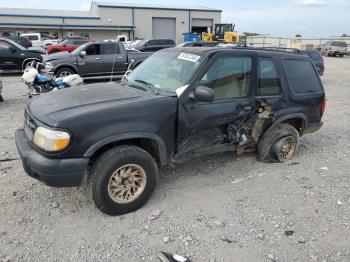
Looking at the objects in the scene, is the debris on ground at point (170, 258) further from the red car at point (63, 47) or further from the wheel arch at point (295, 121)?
the red car at point (63, 47)

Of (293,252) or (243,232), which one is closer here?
(293,252)

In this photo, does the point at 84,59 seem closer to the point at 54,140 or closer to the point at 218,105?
the point at 218,105

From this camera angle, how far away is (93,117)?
3375 mm

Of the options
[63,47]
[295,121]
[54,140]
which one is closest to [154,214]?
[54,140]

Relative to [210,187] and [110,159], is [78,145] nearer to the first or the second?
[110,159]

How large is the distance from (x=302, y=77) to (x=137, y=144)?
296 cm

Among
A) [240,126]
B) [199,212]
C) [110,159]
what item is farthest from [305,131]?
[110,159]

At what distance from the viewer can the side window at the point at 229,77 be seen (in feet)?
13.9

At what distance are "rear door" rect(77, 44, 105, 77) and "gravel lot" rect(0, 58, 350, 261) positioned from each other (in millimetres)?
7880

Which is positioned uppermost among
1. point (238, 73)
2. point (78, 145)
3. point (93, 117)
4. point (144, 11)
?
point (144, 11)

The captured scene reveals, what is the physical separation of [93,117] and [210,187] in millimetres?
1886

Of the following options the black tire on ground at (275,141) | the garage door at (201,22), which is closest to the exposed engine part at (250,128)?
the black tire on ground at (275,141)

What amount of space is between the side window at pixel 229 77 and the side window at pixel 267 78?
0.21 m

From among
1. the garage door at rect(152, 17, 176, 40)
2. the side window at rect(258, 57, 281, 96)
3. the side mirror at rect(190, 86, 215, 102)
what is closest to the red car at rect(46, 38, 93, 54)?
the side window at rect(258, 57, 281, 96)
